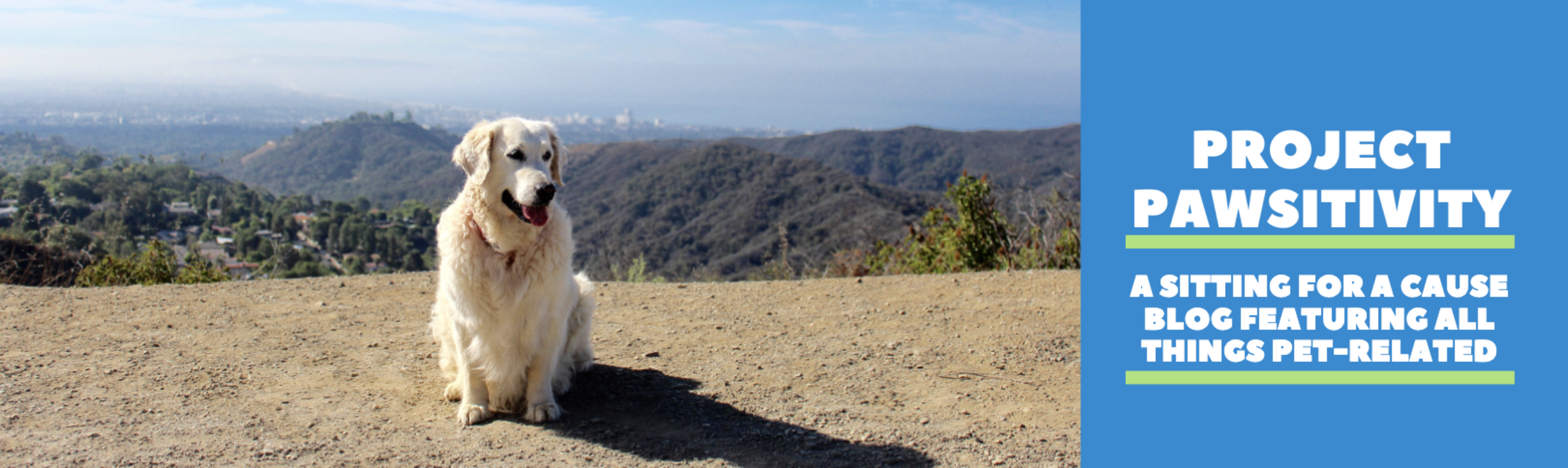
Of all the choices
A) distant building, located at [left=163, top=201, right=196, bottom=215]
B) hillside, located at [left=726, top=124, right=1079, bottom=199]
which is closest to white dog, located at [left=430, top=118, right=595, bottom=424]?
distant building, located at [left=163, top=201, right=196, bottom=215]

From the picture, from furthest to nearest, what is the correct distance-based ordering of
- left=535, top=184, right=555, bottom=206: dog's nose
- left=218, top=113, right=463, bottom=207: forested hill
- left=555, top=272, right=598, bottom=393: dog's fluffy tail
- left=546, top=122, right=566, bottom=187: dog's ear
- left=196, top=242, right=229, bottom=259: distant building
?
left=218, top=113, right=463, bottom=207: forested hill → left=196, top=242, right=229, bottom=259: distant building → left=555, top=272, right=598, bottom=393: dog's fluffy tail → left=546, top=122, right=566, bottom=187: dog's ear → left=535, top=184, right=555, bottom=206: dog's nose

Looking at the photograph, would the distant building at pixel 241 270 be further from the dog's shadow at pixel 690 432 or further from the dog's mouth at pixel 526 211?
the dog's mouth at pixel 526 211

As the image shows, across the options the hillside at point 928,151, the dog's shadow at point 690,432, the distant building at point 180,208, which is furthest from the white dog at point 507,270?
the hillside at point 928,151

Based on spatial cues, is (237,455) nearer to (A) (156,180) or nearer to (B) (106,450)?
(B) (106,450)

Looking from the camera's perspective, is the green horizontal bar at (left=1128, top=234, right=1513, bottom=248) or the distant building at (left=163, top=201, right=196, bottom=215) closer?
the green horizontal bar at (left=1128, top=234, right=1513, bottom=248)

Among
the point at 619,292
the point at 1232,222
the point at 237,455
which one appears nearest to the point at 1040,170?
the point at 619,292

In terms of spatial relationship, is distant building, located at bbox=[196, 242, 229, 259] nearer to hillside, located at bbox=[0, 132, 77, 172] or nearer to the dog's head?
hillside, located at bbox=[0, 132, 77, 172]

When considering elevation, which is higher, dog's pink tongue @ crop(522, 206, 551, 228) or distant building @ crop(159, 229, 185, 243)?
dog's pink tongue @ crop(522, 206, 551, 228)
